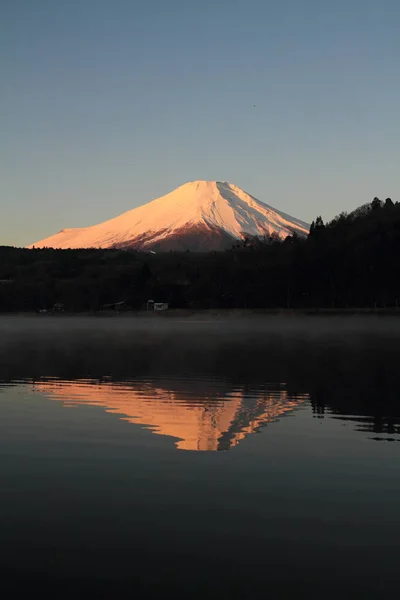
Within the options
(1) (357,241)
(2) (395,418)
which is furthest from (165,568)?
(1) (357,241)

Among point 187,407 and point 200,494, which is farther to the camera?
point 187,407

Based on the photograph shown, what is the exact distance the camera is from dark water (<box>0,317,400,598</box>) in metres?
9.66

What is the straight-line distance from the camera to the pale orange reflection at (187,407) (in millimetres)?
20125

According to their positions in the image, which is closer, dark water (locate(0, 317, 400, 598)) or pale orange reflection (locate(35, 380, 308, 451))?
dark water (locate(0, 317, 400, 598))

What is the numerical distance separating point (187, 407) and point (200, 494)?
11.9m

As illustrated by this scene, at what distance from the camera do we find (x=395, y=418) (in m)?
22.9

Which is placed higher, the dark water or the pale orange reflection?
the pale orange reflection

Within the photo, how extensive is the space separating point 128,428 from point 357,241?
173 metres

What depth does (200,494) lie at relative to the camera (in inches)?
536

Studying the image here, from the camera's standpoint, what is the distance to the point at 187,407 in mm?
25469

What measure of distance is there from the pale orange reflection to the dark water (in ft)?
0.31

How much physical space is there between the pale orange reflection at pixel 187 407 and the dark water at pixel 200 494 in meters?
0.09

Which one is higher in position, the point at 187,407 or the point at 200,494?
the point at 187,407

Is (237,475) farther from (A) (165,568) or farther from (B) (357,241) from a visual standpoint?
(B) (357,241)
